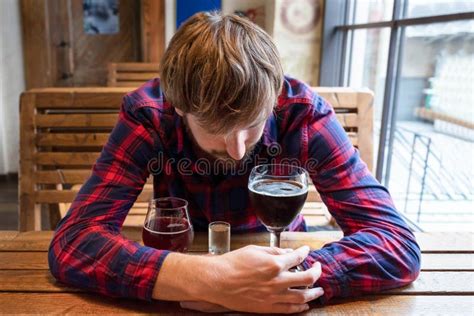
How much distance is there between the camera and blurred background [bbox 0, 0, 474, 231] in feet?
5.82

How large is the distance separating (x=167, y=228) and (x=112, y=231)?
0.13 m

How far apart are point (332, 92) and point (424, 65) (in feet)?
2.00

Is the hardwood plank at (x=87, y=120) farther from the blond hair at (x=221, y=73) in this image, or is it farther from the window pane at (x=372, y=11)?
the window pane at (x=372, y=11)

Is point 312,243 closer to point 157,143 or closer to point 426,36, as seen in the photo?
point 157,143

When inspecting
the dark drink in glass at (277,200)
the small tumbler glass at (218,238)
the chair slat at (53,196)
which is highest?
the dark drink in glass at (277,200)

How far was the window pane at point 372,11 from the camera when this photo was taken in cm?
224

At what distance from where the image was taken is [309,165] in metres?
1.08

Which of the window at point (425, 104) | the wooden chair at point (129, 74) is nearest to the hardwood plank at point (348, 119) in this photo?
the window at point (425, 104)

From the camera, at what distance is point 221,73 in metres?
0.80

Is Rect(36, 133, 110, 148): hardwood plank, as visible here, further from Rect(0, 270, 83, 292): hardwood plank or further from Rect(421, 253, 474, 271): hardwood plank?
Rect(421, 253, 474, 271): hardwood plank

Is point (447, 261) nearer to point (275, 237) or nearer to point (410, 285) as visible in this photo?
point (410, 285)

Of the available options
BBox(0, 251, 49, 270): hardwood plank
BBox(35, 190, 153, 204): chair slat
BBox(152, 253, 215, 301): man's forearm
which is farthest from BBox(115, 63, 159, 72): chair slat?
BBox(152, 253, 215, 301): man's forearm

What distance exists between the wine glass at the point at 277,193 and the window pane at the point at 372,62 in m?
1.43

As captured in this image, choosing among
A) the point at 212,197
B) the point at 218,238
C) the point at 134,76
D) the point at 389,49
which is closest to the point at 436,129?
the point at 389,49
